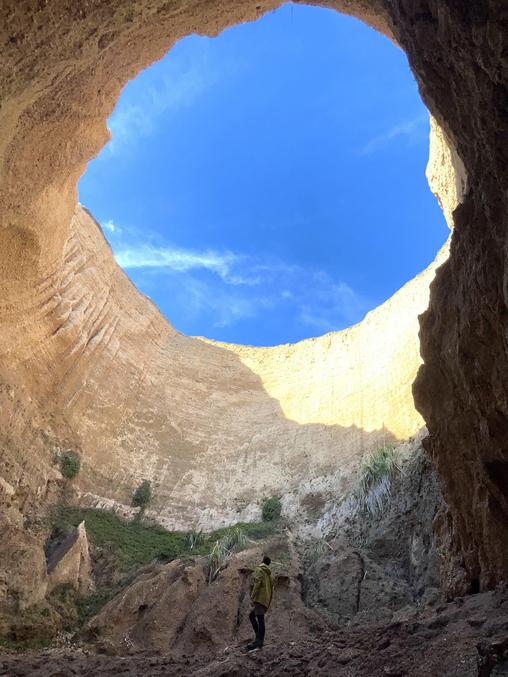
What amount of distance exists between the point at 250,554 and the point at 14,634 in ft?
16.6

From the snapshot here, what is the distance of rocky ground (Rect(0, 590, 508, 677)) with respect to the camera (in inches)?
147

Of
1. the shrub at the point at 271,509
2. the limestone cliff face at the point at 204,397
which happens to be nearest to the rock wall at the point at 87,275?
the limestone cliff face at the point at 204,397

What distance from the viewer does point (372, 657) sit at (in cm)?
465

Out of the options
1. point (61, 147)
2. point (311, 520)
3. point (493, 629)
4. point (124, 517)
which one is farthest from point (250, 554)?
point (61, 147)

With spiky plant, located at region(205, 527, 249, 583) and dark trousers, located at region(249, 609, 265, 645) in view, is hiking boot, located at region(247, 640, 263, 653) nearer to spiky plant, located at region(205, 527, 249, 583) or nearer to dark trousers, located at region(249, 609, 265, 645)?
dark trousers, located at region(249, 609, 265, 645)

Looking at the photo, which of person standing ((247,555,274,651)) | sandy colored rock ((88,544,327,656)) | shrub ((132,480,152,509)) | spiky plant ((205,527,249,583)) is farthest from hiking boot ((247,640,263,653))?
shrub ((132,480,152,509))

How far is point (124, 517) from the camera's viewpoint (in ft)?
53.3

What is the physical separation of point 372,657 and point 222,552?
25.1 feet

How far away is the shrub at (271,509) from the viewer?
55.6 ft

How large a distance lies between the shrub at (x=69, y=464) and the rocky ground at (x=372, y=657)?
357 inches

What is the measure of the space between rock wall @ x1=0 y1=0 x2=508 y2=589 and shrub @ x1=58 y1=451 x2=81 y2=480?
78 cm

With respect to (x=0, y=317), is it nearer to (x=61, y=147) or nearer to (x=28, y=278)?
(x=28, y=278)

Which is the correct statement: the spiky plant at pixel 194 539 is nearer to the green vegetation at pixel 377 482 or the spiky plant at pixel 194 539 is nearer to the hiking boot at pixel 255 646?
the green vegetation at pixel 377 482

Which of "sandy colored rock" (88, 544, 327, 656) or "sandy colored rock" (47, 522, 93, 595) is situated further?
"sandy colored rock" (47, 522, 93, 595)
